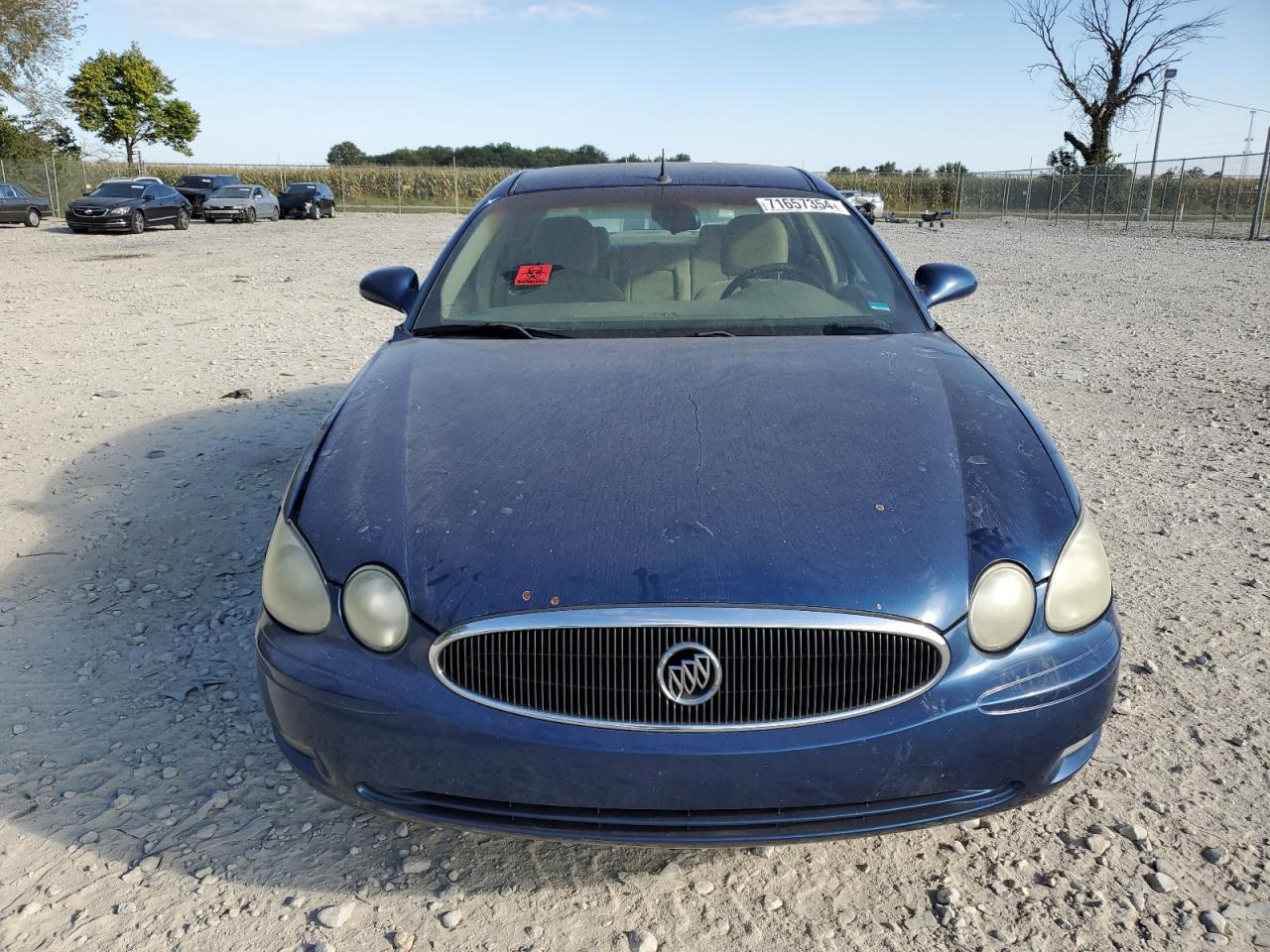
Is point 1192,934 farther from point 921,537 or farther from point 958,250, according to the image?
point 958,250

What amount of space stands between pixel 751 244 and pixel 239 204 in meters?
33.0

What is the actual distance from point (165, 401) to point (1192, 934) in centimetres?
625

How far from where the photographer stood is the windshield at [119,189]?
87.0 ft

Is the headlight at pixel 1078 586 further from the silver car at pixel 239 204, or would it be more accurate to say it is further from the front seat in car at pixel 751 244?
the silver car at pixel 239 204

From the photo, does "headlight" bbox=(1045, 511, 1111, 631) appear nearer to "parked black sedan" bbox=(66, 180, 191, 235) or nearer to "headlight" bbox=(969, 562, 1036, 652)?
"headlight" bbox=(969, 562, 1036, 652)

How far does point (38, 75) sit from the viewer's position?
3503 centimetres

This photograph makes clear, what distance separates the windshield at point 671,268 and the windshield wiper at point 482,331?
1.1 inches

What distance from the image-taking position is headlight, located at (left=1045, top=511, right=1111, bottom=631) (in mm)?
1997

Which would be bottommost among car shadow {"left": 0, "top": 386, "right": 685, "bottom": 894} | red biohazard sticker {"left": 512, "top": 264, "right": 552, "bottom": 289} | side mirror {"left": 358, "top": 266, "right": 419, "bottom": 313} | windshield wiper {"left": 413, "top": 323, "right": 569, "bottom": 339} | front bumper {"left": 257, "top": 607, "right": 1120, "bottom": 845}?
car shadow {"left": 0, "top": 386, "right": 685, "bottom": 894}

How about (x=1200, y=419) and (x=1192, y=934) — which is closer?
(x=1192, y=934)

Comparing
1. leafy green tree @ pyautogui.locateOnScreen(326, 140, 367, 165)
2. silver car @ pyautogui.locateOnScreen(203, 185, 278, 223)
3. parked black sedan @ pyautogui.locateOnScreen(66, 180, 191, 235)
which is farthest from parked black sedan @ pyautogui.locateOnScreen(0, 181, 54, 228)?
leafy green tree @ pyautogui.locateOnScreen(326, 140, 367, 165)

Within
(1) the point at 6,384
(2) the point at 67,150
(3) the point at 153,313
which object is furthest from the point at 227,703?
(2) the point at 67,150

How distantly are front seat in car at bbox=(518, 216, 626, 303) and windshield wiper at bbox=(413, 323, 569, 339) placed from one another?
193 millimetres

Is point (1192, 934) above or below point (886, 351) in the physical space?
below
